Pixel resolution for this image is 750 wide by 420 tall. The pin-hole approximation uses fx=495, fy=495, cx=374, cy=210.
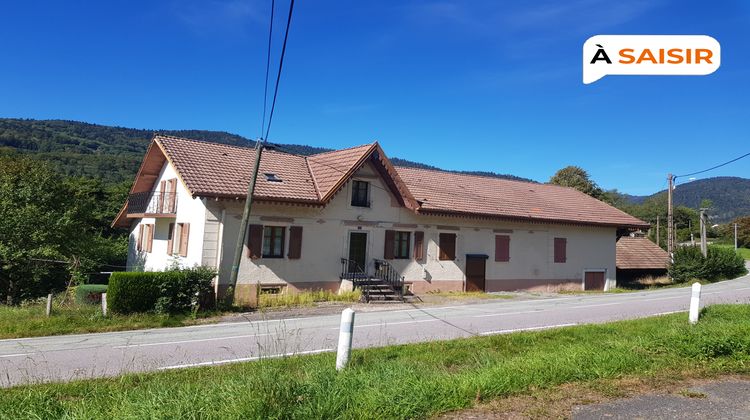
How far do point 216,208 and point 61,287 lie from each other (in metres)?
11.0

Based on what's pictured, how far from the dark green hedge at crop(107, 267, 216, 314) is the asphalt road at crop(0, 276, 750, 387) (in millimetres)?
1998

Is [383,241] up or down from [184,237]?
up

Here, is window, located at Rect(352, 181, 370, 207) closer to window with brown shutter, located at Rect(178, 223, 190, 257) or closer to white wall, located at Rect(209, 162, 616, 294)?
white wall, located at Rect(209, 162, 616, 294)

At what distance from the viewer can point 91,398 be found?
5.07 m

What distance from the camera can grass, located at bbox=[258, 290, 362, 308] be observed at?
17.5 metres

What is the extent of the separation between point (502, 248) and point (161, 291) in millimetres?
16348

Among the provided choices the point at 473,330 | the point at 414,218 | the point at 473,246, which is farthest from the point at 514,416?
the point at 473,246

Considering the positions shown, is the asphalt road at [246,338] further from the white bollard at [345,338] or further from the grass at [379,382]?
the grass at [379,382]

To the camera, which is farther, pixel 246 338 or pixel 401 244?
pixel 401 244

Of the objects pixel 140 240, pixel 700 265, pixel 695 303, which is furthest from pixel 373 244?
pixel 700 265

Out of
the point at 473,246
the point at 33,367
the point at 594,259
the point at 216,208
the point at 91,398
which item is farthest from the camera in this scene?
the point at 594,259

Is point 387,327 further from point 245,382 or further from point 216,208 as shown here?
point 216,208

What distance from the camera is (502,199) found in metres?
26.9

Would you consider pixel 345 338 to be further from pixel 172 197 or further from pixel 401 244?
pixel 172 197
